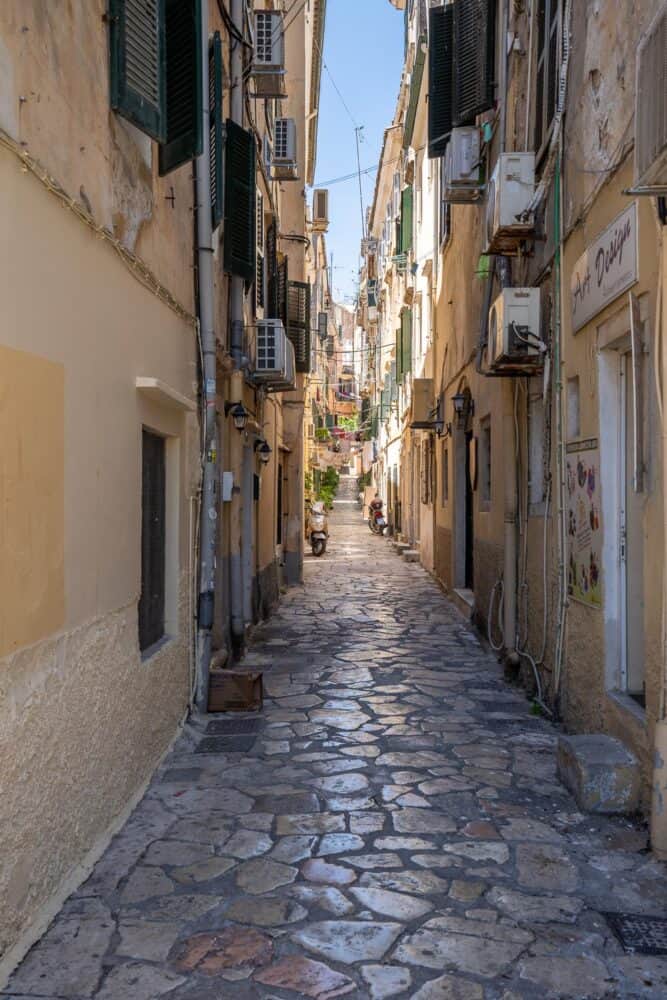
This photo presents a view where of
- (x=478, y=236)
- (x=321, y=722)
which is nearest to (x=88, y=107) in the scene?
(x=321, y=722)

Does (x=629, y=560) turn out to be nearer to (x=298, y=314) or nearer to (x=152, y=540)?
(x=152, y=540)

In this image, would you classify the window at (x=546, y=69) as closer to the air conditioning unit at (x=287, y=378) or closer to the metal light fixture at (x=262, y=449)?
the air conditioning unit at (x=287, y=378)

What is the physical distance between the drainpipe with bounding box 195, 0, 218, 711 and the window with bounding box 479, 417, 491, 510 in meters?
4.54

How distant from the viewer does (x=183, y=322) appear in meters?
7.03

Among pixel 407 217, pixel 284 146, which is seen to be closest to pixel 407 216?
pixel 407 217

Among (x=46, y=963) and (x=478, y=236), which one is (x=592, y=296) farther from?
(x=478, y=236)

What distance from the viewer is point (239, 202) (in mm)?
9289

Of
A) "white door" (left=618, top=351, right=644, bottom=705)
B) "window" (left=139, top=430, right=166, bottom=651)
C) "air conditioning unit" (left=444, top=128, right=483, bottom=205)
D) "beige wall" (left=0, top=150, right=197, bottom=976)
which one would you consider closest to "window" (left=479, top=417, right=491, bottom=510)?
"air conditioning unit" (left=444, top=128, right=483, bottom=205)

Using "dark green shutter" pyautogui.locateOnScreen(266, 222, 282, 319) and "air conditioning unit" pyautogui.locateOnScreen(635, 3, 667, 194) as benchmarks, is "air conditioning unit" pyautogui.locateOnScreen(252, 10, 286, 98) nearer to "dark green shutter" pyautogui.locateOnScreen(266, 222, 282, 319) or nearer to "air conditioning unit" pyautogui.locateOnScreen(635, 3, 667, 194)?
"dark green shutter" pyautogui.locateOnScreen(266, 222, 282, 319)

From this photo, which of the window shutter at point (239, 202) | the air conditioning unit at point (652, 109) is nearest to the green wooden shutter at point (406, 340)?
the window shutter at point (239, 202)

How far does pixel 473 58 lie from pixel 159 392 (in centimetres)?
666

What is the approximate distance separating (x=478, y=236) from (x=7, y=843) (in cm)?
952

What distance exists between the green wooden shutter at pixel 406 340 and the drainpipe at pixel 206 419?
15.8 metres

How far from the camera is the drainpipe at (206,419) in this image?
7.41m
